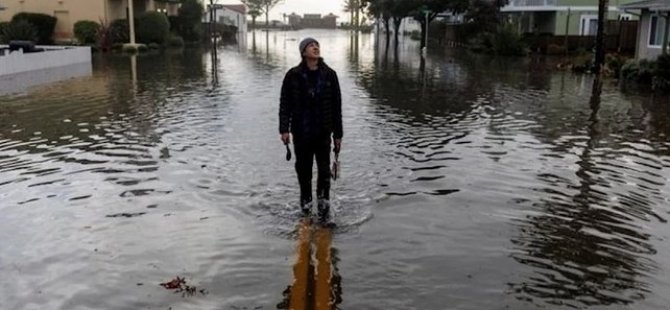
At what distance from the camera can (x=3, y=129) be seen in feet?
42.0

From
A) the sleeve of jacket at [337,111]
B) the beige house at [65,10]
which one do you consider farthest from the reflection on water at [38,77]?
the beige house at [65,10]

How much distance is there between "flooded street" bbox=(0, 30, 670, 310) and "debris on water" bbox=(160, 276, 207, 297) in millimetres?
70

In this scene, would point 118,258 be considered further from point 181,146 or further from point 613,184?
point 613,184

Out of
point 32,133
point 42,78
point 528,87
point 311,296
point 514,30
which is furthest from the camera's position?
point 514,30

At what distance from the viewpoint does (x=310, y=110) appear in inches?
276

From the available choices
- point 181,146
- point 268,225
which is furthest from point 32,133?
point 268,225

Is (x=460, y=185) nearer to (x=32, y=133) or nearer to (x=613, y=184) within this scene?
(x=613, y=184)

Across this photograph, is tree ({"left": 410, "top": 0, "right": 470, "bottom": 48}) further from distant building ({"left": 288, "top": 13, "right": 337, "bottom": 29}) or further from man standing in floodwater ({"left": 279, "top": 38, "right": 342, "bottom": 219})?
distant building ({"left": 288, "top": 13, "right": 337, "bottom": 29})

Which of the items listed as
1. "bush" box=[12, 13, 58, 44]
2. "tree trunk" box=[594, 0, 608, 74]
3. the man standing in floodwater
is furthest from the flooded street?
"bush" box=[12, 13, 58, 44]

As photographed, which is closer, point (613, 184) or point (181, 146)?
point (613, 184)

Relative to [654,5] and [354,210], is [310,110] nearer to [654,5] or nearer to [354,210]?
[354,210]

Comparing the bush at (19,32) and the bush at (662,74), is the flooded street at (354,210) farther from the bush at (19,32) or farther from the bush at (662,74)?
the bush at (19,32)

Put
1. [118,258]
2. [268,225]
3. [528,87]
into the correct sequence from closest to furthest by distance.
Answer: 1. [118,258]
2. [268,225]
3. [528,87]

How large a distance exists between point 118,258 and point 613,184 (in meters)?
6.22
